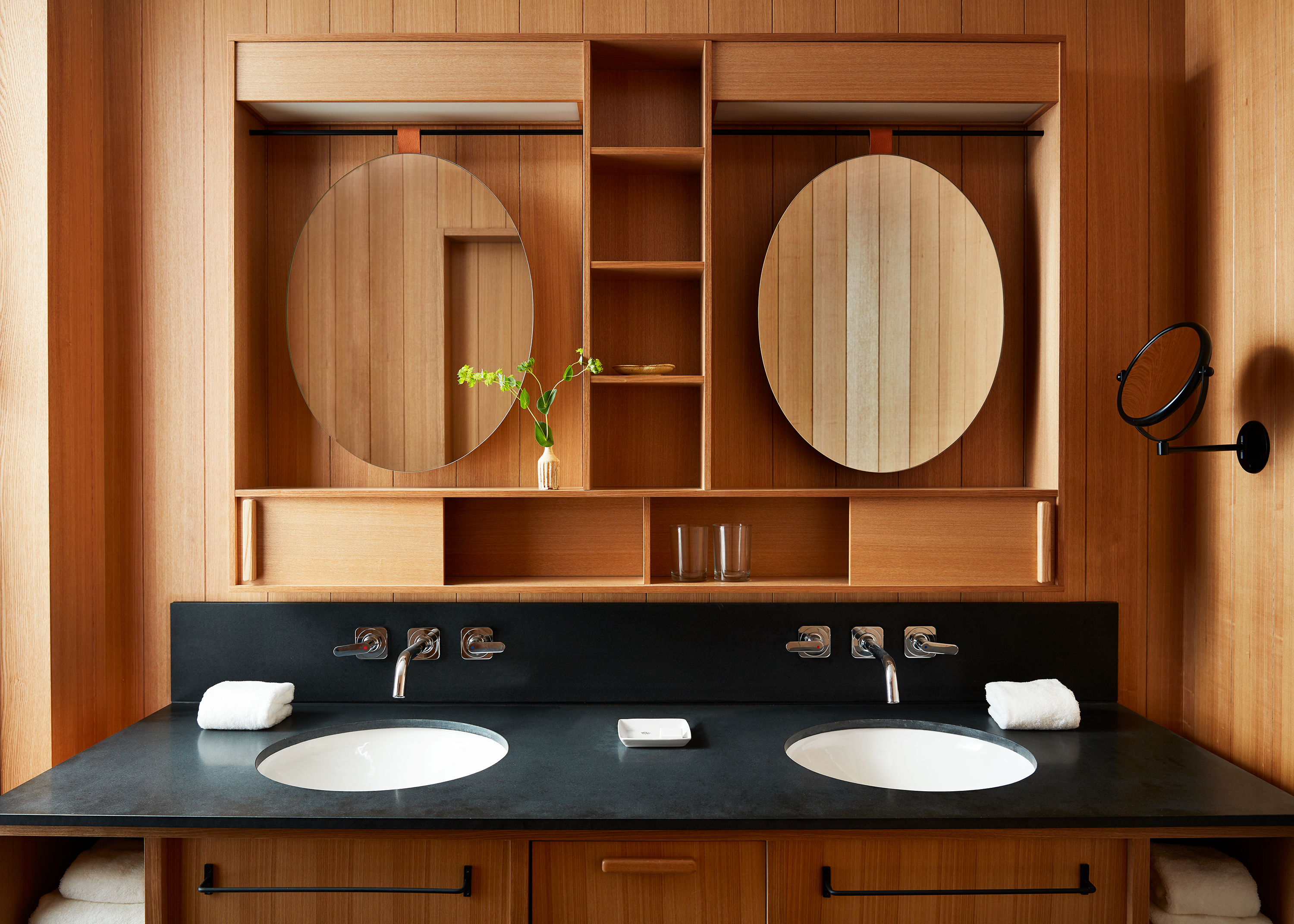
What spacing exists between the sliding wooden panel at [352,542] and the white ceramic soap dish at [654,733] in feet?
1.61

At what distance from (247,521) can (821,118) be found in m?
1.51

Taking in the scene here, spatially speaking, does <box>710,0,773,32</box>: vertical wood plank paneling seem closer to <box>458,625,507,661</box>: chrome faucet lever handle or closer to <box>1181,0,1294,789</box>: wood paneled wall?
<box>1181,0,1294,789</box>: wood paneled wall

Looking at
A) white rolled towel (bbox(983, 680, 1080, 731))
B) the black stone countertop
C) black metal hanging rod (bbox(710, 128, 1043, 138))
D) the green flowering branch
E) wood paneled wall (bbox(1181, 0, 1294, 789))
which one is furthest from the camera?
black metal hanging rod (bbox(710, 128, 1043, 138))

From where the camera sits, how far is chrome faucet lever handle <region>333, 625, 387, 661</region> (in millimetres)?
1674

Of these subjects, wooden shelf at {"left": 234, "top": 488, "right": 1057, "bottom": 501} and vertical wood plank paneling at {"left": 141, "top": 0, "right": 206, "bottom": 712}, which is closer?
wooden shelf at {"left": 234, "top": 488, "right": 1057, "bottom": 501}

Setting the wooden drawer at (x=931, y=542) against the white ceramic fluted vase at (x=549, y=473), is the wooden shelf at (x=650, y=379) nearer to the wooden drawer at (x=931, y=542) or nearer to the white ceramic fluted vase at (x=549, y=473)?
the white ceramic fluted vase at (x=549, y=473)

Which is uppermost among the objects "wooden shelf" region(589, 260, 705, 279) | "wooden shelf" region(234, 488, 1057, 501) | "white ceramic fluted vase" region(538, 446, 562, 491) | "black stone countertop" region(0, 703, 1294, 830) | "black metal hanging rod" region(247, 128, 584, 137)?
"black metal hanging rod" region(247, 128, 584, 137)

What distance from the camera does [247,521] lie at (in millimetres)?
1600

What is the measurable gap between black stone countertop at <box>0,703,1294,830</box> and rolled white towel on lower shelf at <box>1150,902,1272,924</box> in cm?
22

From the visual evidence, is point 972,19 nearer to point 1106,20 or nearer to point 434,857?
point 1106,20

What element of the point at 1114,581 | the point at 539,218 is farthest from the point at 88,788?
the point at 1114,581

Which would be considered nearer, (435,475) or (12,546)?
(12,546)

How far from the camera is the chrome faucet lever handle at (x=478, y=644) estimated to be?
1695mm

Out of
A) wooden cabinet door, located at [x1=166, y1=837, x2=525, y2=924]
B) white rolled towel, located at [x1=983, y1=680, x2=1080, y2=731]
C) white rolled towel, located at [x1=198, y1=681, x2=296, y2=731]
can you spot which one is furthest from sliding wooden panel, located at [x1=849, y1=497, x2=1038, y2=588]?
white rolled towel, located at [x1=198, y1=681, x2=296, y2=731]
